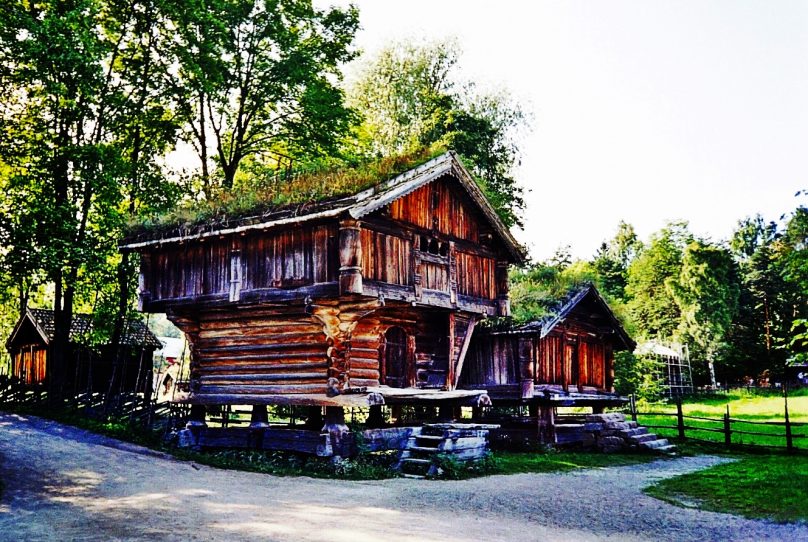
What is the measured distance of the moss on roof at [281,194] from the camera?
60.8 ft

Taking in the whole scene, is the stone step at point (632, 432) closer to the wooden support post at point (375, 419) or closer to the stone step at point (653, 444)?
the stone step at point (653, 444)

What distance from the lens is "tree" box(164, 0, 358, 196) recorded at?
93.6ft

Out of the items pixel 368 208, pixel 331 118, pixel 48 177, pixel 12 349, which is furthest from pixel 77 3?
pixel 12 349

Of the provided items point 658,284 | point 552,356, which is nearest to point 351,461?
point 552,356

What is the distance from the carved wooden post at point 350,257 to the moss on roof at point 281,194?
34.4 inches

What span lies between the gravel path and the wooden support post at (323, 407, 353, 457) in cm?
195

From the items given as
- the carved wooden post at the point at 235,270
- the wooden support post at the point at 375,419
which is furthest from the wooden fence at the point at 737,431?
the carved wooden post at the point at 235,270

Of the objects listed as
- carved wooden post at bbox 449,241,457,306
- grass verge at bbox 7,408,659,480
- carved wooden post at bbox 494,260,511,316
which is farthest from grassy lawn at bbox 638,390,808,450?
carved wooden post at bbox 449,241,457,306

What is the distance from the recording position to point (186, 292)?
20641mm

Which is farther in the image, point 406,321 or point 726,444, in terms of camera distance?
point 726,444

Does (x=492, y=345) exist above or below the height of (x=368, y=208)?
below

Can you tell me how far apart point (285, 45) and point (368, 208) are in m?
15.1

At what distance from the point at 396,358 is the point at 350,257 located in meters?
4.71

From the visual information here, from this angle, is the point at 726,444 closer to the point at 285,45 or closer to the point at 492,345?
the point at 492,345
